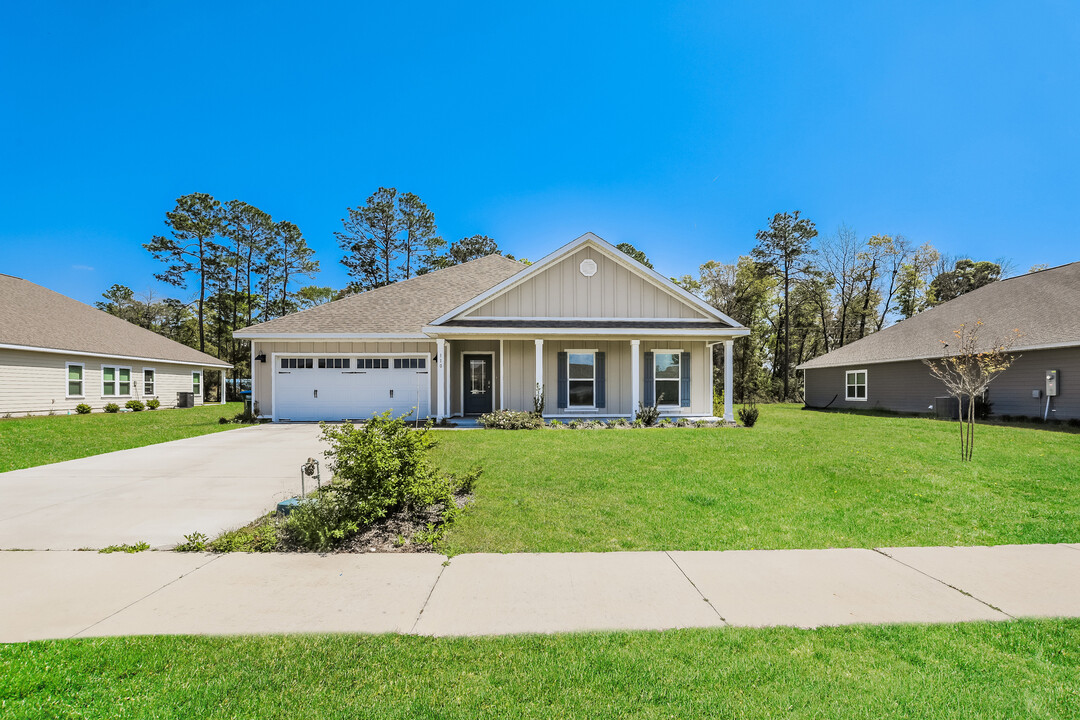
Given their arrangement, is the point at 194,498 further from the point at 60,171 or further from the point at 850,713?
the point at 60,171

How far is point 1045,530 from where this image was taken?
16.3ft

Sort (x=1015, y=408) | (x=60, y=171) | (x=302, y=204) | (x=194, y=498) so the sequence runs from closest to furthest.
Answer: (x=194, y=498), (x=1015, y=408), (x=60, y=171), (x=302, y=204)

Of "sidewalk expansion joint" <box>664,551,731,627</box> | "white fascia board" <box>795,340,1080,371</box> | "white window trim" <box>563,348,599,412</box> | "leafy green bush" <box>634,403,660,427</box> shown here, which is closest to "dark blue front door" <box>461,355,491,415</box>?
"white window trim" <box>563,348,599,412</box>

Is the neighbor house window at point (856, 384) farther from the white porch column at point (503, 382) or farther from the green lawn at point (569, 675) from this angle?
the green lawn at point (569, 675)

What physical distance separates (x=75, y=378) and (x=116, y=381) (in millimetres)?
2029

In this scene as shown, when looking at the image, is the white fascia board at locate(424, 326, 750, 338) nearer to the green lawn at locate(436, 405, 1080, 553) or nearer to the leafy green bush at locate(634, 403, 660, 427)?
the leafy green bush at locate(634, 403, 660, 427)

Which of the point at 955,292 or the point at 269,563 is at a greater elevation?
the point at 955,292

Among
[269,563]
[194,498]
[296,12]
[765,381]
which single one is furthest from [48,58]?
[765,381]

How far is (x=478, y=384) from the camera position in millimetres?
16297

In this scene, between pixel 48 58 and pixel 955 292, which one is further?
pixel 955 292

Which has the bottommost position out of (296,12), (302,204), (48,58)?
(296,12)

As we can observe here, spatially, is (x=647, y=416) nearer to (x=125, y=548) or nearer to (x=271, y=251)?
(x=125, y=548)

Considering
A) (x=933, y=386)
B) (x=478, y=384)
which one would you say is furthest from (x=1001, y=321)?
(x=478, y=384)

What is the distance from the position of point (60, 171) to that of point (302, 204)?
13.9 metres
